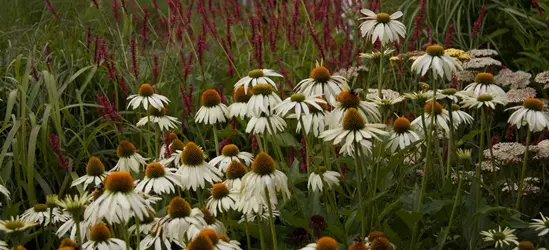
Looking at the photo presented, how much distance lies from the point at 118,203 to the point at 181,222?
285mm

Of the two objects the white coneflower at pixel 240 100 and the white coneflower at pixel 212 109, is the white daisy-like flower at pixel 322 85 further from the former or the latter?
the white coneflower at pixel 212 109

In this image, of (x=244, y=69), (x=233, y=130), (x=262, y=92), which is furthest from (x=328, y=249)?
(x=244, y=69)

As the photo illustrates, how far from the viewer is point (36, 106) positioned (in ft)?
13.3

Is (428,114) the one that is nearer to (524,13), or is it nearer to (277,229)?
(277,229)

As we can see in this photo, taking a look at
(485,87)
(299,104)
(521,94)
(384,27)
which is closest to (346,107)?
(299,104)

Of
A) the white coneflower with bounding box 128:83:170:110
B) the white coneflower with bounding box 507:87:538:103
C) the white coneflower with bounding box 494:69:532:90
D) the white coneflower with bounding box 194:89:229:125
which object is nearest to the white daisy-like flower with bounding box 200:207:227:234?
the white coneflower with bounding box 194:89:229:125

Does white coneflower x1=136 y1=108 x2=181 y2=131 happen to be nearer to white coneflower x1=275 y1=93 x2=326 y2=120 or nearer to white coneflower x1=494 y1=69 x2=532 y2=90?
white coneflower x1=275 y1=93 x2=326 y2=120

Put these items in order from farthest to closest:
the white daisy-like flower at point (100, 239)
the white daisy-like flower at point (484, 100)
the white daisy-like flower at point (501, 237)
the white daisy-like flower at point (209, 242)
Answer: the white daisy-like flower at point (484, 100)
the white daisy-like flower at point (501, 237)
the white daisy-like flower at point (100, 239)
the white daisy-like flower at point (209, 242)

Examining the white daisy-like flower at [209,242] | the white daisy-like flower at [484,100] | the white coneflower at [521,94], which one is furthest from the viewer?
the white coneflower at [521,94]

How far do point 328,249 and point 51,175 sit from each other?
2.07m

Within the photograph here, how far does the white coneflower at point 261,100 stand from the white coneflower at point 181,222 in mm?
421

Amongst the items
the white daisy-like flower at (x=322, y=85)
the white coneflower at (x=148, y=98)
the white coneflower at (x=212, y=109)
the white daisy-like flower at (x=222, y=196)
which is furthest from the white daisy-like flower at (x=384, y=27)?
the white coneflower at (x=148, y=98)

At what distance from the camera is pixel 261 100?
2.64m

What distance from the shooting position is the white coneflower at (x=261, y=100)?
2.62m
